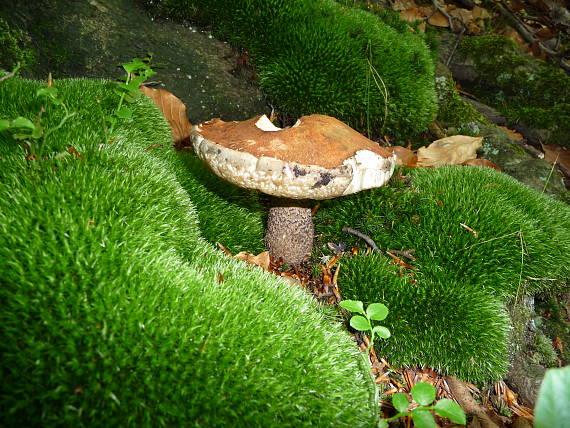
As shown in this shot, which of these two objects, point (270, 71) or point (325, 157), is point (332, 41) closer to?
point (270, 71)

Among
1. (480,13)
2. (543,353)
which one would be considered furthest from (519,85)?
(543,353)

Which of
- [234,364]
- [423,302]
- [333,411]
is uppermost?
[234,364]

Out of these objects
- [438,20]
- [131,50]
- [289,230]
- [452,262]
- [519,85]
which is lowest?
[289,230]

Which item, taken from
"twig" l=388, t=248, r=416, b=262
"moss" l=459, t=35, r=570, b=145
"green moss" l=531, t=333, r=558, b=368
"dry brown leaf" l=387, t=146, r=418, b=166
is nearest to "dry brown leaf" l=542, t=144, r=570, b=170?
"moss" l=459, t=35, r=570, b=145

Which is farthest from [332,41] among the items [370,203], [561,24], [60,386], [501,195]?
[561,24]

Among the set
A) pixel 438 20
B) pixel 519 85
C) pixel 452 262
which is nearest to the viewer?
pixel 452 262

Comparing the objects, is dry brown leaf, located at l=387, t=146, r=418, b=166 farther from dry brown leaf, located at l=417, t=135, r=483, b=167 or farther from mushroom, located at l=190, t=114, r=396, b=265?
mushroom, located at l=190, t=114, r=396, b=265

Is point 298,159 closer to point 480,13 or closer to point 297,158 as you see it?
point 297,158

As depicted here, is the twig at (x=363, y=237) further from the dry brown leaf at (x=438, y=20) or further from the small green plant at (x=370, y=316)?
the dry brown leaf at (x=438, y=20)

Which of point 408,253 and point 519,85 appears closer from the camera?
point 408,253
